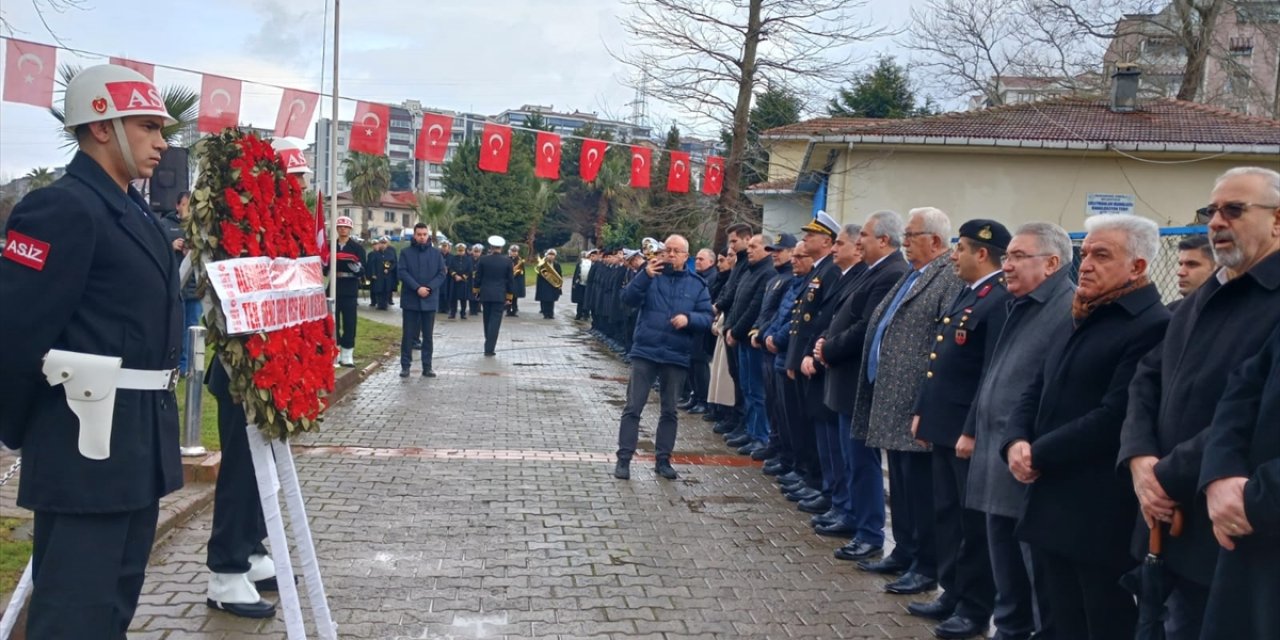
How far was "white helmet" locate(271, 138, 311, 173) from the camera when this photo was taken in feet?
17.0

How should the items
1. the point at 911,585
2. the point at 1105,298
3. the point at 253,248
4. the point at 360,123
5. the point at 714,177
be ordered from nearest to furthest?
1. the point at 1105,298
2. the point at 253,248
3. the point at 911,585
4. the point at 360,123
5. the point at 714,177

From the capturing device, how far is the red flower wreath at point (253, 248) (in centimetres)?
425

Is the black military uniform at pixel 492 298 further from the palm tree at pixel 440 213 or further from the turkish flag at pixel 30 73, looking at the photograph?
the palm tree at pixel 440 213

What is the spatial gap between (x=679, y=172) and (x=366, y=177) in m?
52.8

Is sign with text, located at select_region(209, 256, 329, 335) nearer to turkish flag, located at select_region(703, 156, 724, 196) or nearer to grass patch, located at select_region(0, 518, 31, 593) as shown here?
grass patch, located at select_region(0, 518, 31, 593)

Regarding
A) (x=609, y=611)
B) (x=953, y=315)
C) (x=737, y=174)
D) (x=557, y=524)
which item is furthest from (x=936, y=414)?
(x=737, y=174)

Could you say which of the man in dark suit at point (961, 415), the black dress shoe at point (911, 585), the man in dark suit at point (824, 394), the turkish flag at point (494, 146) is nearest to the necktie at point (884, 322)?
the man in dark suit at point (961, 415)

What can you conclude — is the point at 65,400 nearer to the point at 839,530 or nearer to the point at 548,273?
the point at 839,530

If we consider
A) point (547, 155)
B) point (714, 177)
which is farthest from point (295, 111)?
point (714, 177)

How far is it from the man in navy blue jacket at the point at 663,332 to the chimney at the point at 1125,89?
15.4 metres

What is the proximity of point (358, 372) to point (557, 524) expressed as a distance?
8.42 meters

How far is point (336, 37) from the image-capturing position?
17.2m

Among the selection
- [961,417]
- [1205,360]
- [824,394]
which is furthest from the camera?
[824,394]

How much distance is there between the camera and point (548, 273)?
2980cm
